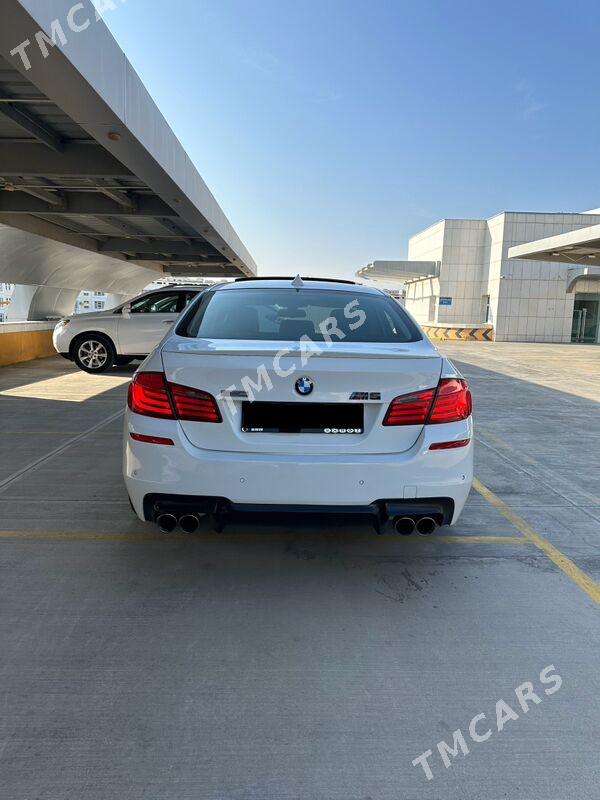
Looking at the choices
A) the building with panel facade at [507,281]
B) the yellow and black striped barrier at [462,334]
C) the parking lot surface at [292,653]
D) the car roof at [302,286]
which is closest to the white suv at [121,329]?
the parking lot surface at [292,653]

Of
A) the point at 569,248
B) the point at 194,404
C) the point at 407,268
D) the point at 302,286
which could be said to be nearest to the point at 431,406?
the point at 194,404

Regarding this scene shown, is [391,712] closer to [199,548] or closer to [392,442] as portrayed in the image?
[392,442]

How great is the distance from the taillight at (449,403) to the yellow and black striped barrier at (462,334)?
30516mm

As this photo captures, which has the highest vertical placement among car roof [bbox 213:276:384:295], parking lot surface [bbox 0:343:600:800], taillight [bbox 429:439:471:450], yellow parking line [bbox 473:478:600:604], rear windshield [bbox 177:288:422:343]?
car roof [bbox 213:276:384:295]

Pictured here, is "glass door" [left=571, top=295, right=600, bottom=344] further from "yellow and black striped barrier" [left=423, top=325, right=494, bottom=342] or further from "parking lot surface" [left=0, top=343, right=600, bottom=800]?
"parking lot surface" [left=0, top=343, right=600, bottom=800]

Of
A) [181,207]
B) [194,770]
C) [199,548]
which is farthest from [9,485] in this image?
[181,207]

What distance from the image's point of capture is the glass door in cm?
3522

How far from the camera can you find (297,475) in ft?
9.45

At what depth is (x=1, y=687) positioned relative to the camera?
96.0 inches

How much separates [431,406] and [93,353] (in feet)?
36.1

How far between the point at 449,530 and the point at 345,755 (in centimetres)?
231

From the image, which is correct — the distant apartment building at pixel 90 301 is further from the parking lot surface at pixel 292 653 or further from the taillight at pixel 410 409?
the taillight at pixel 410 409

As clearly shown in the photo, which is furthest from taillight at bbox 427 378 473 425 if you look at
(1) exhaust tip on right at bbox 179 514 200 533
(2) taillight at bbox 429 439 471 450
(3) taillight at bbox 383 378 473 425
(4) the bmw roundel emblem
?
(1) exhaust tip on right at bbox 179 514 200 533

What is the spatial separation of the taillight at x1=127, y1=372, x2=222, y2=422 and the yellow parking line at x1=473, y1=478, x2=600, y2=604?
2.25 meters
